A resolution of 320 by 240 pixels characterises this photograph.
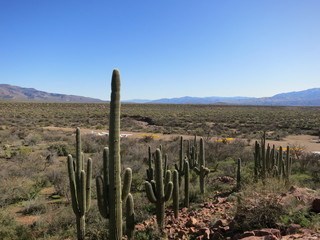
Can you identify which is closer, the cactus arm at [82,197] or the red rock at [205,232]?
the red rock at [205,232]

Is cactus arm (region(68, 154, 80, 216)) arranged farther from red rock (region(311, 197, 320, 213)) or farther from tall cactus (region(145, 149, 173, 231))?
red rock (region(311, 197, 320, 213))

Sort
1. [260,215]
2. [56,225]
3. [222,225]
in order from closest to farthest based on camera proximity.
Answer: [260,215]
[222,225]
[56,225]

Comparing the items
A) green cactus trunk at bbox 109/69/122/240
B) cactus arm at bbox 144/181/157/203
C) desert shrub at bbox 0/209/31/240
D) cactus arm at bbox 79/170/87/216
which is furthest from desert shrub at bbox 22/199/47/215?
green cactus trunk at bbox 109/69/122/240

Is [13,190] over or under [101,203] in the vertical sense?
under

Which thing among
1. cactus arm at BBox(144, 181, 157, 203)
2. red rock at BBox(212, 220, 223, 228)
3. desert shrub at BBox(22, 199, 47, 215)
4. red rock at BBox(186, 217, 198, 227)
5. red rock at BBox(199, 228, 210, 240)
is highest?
cactus arm at BBox(144, 181, 157, 203)

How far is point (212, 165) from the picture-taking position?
536 inches

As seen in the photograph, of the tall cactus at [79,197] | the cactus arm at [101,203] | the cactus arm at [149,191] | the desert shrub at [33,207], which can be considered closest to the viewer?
the cactus arm at [101,203]

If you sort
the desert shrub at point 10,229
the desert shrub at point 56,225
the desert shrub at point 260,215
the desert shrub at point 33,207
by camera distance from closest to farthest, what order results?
the desert shrub at point 260,215 < the desert shrub at point 10,229 < the desert shrub at point 56,225 < the desert shrub at point 33,207

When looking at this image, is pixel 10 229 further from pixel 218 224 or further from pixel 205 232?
pixel 218 224

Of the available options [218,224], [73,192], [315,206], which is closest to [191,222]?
[218,224]

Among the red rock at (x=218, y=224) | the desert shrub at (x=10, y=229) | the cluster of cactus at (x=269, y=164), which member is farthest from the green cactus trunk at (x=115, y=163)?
the cluster of cactus at (x=269, y=164)

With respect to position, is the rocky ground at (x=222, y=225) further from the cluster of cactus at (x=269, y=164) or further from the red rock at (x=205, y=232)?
the cluster of cactus at (x=269, y=164)

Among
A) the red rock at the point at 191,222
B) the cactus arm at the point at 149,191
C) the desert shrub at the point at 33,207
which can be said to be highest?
the cactus arm at the point at 149,191

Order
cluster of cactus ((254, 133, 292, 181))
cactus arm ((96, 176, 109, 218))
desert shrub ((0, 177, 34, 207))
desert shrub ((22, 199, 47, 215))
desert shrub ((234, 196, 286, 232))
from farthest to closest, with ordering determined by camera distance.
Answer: cluster of cactus ((254, 133, 292, 181)) < desert shrub ((0, 177, 34, 207)) < desert shrub ((22, 199, 47, 215)) < desert shrub ((234, 196, 286, 232)) < cactus arm ((96, 176, 109, 218))
